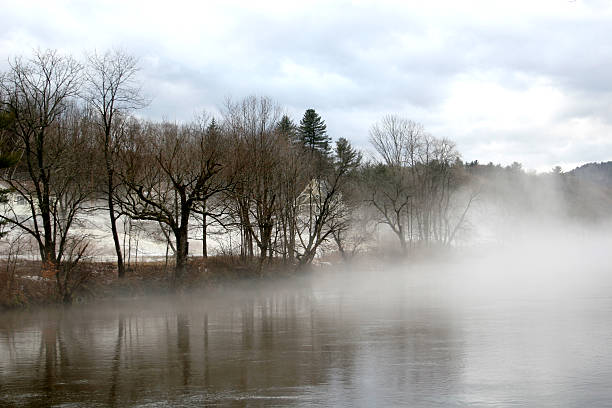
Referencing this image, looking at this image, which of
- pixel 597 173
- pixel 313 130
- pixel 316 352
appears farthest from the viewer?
pixel 597 173

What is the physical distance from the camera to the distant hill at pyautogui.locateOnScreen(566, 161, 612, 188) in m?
161

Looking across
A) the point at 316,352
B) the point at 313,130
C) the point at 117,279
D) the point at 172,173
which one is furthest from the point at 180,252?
the point at 313,130

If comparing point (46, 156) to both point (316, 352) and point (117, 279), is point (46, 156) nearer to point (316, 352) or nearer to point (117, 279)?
point (117, 279)

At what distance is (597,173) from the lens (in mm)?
173875

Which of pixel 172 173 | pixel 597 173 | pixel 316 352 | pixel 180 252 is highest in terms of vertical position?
pixel 597 173

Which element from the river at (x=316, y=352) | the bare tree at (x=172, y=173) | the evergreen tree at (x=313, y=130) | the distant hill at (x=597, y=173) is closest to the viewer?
the river at (x=316, y=352)

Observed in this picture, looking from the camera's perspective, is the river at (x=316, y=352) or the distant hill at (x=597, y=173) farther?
the distant hill at (x=597, y=173)

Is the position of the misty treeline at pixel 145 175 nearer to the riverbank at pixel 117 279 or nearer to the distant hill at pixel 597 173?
the riverbank at pixel 117 279

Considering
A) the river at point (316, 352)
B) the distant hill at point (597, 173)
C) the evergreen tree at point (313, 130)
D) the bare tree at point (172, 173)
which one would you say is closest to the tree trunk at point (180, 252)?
the bare tree at point (172, 173)

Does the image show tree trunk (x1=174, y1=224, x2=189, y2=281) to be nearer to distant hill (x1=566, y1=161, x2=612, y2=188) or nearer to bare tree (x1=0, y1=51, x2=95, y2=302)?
bare tree (x1=0, y1=51, x2=95, y2=302)

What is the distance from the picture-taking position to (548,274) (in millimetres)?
51406

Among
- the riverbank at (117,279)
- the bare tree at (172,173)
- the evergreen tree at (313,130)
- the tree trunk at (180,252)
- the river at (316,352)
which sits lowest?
the river at (316,352)

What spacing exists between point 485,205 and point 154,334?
3468 inches

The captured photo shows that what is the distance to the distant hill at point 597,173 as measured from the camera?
529 ft
